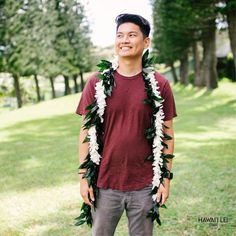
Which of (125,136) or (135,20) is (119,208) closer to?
(125,136)

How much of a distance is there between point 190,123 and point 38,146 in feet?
17.7

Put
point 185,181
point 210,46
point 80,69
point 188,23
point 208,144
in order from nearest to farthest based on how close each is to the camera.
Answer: point 185,181, point 208,144, point 188,23, point 210,46, point 80,69

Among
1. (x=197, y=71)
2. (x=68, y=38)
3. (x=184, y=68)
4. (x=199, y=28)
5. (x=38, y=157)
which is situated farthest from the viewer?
(x=68, y=38)

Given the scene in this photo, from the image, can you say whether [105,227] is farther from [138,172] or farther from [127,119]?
[127,119]

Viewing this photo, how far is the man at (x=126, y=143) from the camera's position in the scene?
130 inches

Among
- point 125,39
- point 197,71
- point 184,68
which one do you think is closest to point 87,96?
point 125,39

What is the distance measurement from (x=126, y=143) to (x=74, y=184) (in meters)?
4.51

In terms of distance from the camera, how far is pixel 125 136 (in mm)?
3311

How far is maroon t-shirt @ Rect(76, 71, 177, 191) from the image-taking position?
330 centimetres

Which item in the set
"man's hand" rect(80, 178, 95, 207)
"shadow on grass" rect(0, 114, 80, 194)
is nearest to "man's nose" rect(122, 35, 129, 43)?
"man's hand" rect(80, 178, 95, 207)

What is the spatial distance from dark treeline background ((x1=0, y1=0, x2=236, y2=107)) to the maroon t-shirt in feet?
58.1

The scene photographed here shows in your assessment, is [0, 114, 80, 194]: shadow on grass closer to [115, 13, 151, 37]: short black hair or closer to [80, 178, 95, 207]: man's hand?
[80, 178, 95, 207]: man's hand

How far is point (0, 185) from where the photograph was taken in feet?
25.8

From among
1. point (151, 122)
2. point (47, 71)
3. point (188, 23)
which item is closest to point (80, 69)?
point (47, 71)
